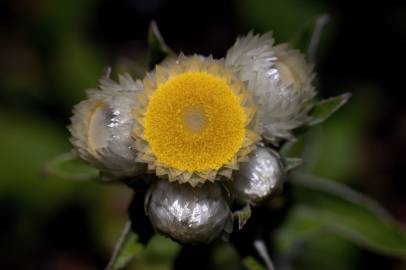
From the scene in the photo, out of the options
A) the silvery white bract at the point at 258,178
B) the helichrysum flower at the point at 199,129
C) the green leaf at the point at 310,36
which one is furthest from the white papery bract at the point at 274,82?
the green leaf at the point at 310,36

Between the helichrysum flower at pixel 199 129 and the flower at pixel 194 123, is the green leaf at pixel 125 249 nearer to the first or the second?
the helichrysum flower at pixel 199 129

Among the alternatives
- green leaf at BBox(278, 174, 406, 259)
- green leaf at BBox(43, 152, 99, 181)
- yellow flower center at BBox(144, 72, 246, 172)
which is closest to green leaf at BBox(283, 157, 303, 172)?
yellow flower center at BBox(144, 72, 246, 172)

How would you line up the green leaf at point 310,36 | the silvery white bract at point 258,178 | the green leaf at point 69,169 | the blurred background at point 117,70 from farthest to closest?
1. the blurred background at point 117,70
2. the green leaf at point 69,169
3. the green leaf at point 310,36
4. the silvery white bract at point 258,178

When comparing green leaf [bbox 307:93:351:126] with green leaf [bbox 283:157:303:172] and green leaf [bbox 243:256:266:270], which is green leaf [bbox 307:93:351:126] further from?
green leaf [bbox 243:256:266:270]

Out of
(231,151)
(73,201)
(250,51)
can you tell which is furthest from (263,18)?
(231,151)

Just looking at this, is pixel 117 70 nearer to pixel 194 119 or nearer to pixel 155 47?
pixel 155 47

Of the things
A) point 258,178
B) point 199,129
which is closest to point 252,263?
point 258,178
